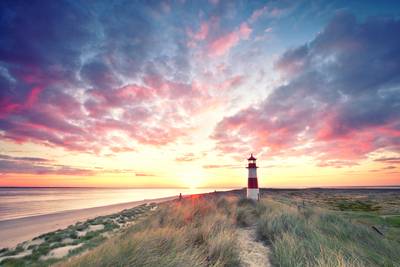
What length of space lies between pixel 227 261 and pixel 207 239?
0.91m

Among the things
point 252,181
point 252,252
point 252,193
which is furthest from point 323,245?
point 252,181

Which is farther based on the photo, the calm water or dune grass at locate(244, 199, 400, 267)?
the calm water

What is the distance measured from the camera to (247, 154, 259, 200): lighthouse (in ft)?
56.0

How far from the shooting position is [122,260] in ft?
11.8

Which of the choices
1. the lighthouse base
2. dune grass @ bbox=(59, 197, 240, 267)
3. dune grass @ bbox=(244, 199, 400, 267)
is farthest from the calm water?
dune grass @ bbox=(244, 199, 400, 267)

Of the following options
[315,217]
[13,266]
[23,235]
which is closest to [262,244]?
[315,217]

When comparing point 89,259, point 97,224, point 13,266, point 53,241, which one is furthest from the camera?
point 97,224

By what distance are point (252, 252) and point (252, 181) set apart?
1245 centimetres

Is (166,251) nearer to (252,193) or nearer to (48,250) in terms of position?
(48,250)

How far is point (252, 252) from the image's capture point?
217 inches

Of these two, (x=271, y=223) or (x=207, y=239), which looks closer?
(x=207, y=239)

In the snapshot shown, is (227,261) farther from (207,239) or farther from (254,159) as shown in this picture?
(254,159)

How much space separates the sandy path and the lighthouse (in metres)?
10.2

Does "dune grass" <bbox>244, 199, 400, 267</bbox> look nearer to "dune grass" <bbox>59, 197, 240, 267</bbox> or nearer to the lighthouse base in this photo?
"dune grass" <bbox>59, 197, 240, 267</bbox>
